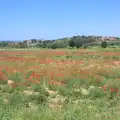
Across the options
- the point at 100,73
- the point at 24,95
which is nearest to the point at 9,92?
the point at 24,95

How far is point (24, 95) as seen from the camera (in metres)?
10.5

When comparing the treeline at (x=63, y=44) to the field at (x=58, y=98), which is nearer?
the field at (x=58, y=98)

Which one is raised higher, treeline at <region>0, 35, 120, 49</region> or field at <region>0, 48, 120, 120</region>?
field at <region>0, 48, 120, 120</region>

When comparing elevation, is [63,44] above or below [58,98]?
below

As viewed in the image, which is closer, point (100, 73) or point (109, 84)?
point (109, 84)

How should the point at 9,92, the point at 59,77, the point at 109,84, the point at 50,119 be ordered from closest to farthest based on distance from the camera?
the point at 50,119 < the point at 9,92 < the point at 109,84 < the point at 59,77

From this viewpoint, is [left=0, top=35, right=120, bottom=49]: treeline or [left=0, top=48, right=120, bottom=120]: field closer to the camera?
[left=0, top=48, right=120, bottom=120]: field

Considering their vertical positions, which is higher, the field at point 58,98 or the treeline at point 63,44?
the field at point 58,98

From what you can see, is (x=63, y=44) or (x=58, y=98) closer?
(x=58, y=98)

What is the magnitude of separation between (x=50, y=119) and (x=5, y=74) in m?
8.89

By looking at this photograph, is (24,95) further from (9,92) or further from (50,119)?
(50,119)

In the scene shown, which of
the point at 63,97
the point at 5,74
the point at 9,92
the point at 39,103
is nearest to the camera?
the point at 39,103

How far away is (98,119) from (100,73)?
942 cm

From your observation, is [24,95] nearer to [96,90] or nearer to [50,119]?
[96,90]
